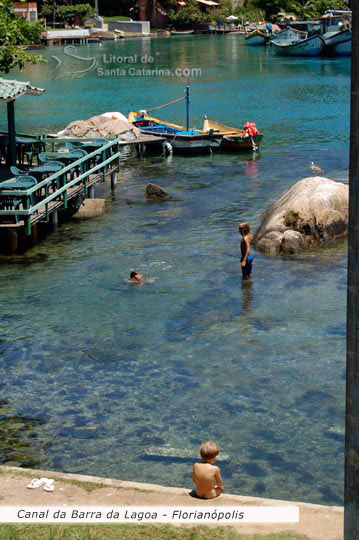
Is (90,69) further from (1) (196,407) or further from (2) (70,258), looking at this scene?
(1) (196,407)

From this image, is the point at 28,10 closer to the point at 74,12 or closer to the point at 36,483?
the point at 74,12

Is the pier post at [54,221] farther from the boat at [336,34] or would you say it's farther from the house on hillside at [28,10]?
the house on hillside at [28,10]

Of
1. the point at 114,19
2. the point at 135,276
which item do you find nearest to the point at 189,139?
the point at 135,276

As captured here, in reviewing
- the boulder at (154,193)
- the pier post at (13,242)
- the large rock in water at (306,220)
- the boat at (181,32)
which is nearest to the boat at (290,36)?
the boat at (181,32)

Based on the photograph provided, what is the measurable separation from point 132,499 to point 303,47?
4481 inches

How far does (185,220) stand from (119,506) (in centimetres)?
1915

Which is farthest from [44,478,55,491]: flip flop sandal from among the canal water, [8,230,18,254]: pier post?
[8,230,18,254]: pier post

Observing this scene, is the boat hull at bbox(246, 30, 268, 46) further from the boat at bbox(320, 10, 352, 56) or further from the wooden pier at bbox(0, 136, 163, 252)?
the wooden pier at bbox(0, 136, 163, 252)

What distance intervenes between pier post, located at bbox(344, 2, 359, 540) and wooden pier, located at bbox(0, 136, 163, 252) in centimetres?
1832

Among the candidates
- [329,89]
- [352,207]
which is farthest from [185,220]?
[329,89]

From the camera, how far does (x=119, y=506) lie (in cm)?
966

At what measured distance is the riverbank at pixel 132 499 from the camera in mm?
8984

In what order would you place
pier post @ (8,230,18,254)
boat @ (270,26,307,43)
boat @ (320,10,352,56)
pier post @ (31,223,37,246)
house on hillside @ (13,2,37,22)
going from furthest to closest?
house on hillside @ (13,2,37,22), boat @ (270,26,307,43), boat @ (320,10,352,56), pier post @ (31,223,37,246), pier post @ (8,230,18,254)

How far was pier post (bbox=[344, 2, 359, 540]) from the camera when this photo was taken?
5.35m
